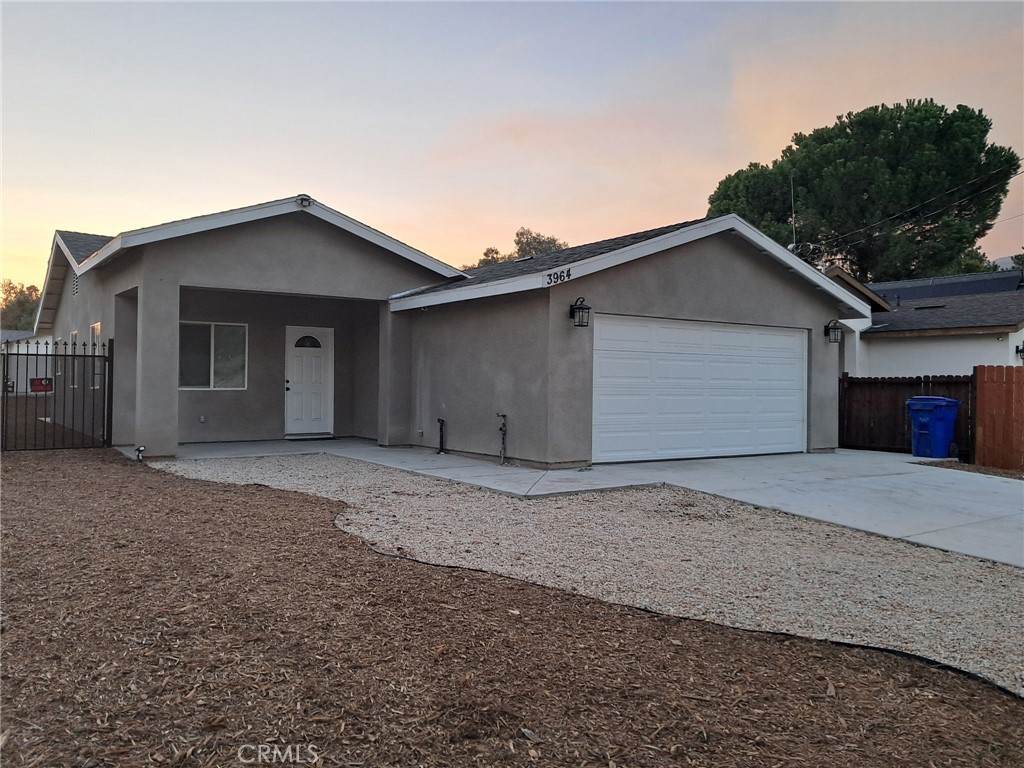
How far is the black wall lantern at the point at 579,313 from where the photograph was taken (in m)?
9.84

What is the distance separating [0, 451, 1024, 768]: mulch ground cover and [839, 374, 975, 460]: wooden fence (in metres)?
10.4

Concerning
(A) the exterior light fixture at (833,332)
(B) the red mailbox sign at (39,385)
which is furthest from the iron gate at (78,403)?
(A) the exterior light fixture at (833,332)

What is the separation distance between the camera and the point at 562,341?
9.88 m

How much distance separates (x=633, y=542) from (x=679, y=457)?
17.8ft

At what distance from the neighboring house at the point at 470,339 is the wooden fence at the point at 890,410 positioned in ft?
5.28

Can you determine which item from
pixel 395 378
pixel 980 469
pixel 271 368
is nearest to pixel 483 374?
pixel 395 378

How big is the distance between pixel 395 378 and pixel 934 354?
45.9 feet

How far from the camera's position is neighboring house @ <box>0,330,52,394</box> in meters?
12.0

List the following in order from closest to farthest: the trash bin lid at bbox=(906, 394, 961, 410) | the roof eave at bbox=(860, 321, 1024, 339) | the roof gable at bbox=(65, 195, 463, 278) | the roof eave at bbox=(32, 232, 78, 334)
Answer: the roof gable at bbox=(65, 195, 463, 278), the trash bin lid at bbox=(906, 394, 961, 410), the roof eave at bbox=(32, 232, 78, 334), the roof eave at bbox=(860, 321, 1024, 339)

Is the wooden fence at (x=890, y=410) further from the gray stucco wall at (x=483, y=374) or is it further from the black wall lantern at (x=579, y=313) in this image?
the gray stucco wall at (x=483, y=374)

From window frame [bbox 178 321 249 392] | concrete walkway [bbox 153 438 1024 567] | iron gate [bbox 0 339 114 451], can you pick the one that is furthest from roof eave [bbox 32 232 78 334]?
concrete walkway [bbox 153 438 1024 567]

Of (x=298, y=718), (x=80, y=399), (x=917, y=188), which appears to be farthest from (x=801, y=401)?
(x=917, y=188)

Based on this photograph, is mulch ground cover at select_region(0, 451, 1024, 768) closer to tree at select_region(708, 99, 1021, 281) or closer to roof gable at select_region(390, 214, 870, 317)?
roof gable at select_region(390, 214, 870, 317)

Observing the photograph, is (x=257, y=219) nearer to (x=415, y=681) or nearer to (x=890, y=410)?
(x=415, y=681)
